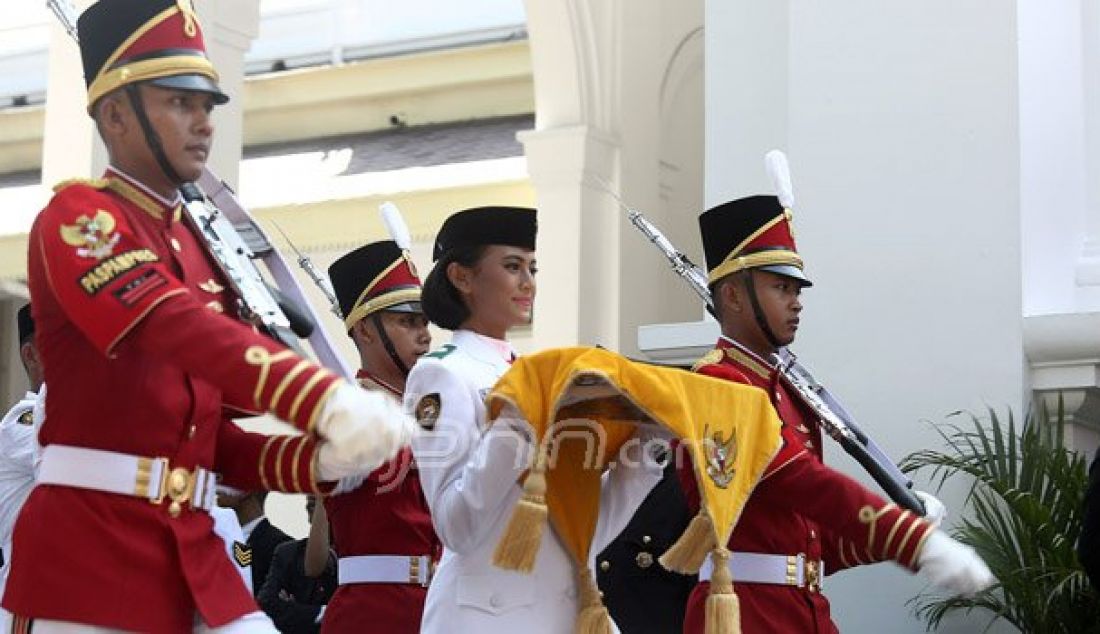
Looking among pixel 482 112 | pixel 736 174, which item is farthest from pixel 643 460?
pixel 482 112

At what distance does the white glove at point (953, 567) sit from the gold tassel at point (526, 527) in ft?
3.01

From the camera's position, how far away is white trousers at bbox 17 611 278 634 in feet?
13.2

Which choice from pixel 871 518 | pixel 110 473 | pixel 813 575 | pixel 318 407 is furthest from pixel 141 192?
pixel 813 575

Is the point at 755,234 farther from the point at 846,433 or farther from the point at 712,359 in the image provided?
the point at 846,433

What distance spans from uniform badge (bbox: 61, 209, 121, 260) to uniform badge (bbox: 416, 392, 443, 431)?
1194 millimetres

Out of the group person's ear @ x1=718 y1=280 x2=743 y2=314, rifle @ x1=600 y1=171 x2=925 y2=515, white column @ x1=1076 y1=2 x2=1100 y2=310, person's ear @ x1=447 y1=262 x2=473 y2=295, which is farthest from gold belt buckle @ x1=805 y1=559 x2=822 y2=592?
white column @ x1=1076 y1=2 x2=1100 y2=310

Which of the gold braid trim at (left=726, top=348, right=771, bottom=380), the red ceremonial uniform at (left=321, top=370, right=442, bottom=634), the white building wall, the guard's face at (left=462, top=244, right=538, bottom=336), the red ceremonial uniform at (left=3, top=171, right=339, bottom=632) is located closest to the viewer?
the red ceremonial uniform at (left=3, top=171, right=339, bottom=632)

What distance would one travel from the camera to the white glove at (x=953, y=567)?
4.89m

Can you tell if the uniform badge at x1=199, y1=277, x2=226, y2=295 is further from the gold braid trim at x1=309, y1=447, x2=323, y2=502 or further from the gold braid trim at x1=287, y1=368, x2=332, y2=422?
the gold braid trim at x1=287, y1=368, x2=332, y2=422

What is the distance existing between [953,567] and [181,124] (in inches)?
78.4

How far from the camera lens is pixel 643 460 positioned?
521cm

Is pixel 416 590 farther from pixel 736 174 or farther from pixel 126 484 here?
pixel 736 174

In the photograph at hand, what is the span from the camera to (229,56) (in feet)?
32.4

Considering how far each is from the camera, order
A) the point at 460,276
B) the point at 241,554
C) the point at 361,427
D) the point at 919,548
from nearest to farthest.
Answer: the point at 361,427
the point at 919,548
the point at 460,276
the point at 241,554
